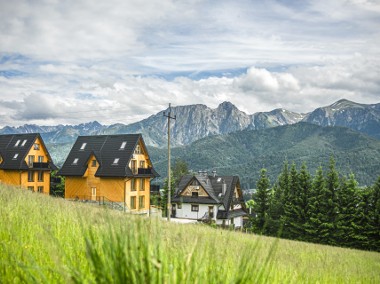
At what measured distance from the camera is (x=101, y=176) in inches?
1789

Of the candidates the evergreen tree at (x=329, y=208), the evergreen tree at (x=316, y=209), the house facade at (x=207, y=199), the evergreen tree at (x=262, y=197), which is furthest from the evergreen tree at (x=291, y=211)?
the house facade at (x=207, y=199)

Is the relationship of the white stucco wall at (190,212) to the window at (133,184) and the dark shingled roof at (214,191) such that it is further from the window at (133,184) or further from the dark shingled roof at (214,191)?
the window at (133,184)

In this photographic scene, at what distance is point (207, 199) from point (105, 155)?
73.6 feet

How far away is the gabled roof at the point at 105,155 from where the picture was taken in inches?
1777

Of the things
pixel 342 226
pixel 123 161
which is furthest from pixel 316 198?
pixel 123 161

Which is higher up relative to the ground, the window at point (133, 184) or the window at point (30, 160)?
the window at point (30, 160)

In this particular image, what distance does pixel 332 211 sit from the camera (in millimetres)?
45875

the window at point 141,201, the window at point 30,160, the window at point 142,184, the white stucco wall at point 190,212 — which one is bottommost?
the white stucco wall at point 190,212

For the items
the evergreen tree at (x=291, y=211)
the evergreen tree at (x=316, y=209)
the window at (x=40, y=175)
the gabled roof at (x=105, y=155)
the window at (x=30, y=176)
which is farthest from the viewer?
the window at (x=40, y=175)

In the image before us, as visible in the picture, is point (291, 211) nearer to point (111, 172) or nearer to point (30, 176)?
point (111, 172)

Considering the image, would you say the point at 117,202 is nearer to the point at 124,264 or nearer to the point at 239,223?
the point at 239,223

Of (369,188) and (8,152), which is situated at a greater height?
(8,152)

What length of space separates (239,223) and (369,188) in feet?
93.3

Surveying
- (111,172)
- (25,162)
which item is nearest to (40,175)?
(25,162)
